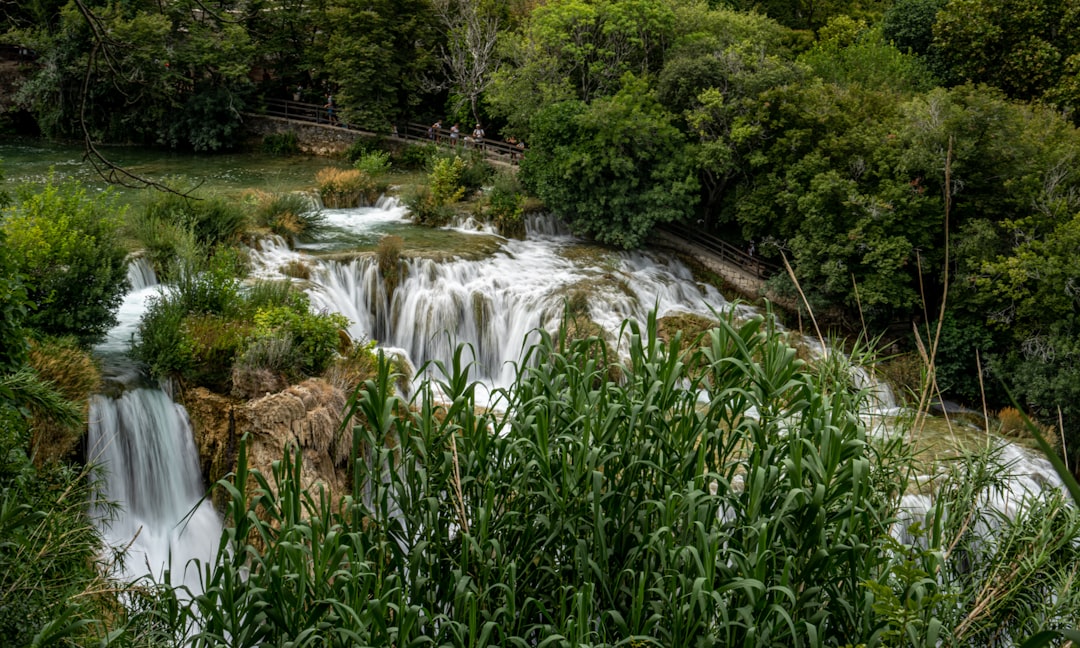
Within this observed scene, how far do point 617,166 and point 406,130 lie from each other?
11.4 meters

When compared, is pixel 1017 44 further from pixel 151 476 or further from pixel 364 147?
pixel 151 476

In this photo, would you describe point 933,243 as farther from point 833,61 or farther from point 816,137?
point 833,61

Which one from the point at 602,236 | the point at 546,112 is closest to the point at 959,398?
the point at 602,236

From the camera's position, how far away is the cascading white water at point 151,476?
33.4 ft

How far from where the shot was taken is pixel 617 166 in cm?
2019

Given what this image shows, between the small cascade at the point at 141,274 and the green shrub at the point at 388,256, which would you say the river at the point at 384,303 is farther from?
the green shrub at the point at 388,256

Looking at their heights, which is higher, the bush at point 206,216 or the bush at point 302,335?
the bush at point 206,216

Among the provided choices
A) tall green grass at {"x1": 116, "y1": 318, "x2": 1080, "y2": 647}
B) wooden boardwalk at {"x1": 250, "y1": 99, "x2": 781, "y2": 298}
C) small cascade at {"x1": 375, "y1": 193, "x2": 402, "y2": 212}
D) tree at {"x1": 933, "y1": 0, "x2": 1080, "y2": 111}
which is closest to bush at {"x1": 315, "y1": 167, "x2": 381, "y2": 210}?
small cascade at {"x1": 375, "y1": 193, "x2": 402, "y2": 212}

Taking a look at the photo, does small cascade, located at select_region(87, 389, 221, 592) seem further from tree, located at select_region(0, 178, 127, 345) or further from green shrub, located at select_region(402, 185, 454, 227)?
green shrub, located at select_region(402, 185, 454, 227)

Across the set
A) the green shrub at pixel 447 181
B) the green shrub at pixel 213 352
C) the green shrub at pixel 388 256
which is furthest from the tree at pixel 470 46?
the green shrub at pixel 213 352

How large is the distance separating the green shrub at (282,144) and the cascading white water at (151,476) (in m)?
18.5

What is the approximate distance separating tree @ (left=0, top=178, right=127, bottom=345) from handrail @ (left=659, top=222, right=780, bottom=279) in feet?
46.1

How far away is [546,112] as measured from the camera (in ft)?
70.3

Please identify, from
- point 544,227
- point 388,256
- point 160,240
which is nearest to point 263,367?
point 160,240
